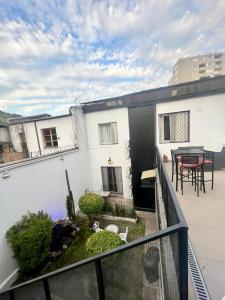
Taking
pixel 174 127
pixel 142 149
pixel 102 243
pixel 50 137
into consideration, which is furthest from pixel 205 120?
pixel 50 137

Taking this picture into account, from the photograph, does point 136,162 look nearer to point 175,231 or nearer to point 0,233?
point 0,233

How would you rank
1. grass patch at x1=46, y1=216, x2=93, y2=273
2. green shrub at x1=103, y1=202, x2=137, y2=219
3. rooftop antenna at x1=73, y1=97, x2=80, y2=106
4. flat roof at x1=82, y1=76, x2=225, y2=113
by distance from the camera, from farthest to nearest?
rooftop antenna at x1=73, y1=97, x2=80, y2=106
green shrub at x1=103, y1=202, x2=137, y2=219
flat roof at x1=82, y1=76, x2=225, y2=113
grass patch at x1=46, y1=216, x2=93, y2=273

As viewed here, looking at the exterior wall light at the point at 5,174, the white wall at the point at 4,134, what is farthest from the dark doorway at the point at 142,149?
the white wall at the point at 4,134

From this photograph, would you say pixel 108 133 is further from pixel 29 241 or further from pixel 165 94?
pixel 29 241

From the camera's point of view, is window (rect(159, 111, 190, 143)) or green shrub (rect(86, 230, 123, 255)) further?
window (rect(159, 111, 190, 143))

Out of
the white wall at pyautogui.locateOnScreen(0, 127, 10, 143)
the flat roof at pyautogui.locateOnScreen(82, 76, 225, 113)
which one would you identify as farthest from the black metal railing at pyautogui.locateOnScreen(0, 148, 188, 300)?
the white wall at pyautogui.locateOnScreen(0, 127, 10, 143)

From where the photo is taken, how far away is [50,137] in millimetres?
11125

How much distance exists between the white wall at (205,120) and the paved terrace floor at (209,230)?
3618 millimetres

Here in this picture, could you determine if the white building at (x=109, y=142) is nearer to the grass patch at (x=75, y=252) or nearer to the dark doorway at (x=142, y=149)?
the dark doorway at (x=142, y=149)

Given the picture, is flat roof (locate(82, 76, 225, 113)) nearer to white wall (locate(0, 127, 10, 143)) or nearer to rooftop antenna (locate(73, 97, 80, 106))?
rooftop antenna (locate(73, 97, 80, 106))

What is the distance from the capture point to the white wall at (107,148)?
365 inches

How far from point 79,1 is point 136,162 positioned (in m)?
7.42

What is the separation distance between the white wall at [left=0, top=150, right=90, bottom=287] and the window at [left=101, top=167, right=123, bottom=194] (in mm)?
1849

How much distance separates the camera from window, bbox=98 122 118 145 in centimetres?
966
